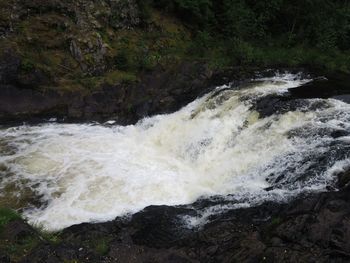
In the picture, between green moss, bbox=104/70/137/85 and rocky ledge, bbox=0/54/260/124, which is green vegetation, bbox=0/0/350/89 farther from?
rocky ledge, bbox=0/54/260/124

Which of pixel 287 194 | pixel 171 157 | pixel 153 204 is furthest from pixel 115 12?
pixel 287 194

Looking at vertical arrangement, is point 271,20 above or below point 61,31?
below

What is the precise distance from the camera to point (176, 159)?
1429 centimetres

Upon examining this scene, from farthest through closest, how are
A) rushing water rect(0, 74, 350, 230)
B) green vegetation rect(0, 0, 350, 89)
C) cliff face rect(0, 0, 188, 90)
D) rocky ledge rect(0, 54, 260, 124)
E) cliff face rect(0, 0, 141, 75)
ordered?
green vegetation rect(0, 0, 350, 89), cliff face rect(0, 0, 141, 75), cliff face rect(0, 0, 188, 90), rocky ledge rect(0, 54, 260, 124), rushing water rect(0, 74, 350, 230)

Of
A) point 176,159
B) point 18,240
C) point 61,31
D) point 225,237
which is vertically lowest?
point 176,159

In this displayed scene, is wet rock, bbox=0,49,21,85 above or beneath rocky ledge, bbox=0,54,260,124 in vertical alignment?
above

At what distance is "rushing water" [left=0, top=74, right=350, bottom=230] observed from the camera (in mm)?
10969

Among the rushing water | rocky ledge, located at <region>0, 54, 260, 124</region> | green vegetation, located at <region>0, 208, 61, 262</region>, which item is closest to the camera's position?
green vegetation, located at <region>0, 208, 61, 262</region>

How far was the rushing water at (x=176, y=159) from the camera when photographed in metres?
11.0

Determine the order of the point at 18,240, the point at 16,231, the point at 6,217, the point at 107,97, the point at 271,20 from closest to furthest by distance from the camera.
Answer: the point at 18,240
the point at 16,231
the point at 6,217
the point at 107,97
the point at 271,20

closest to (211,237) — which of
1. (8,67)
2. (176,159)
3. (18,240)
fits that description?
(18,240)

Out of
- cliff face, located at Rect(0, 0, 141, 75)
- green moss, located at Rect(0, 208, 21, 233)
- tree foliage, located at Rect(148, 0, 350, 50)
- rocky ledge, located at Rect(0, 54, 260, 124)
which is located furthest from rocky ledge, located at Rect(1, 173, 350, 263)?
tree foliage, located at Rect(148, 0, 350, 50)

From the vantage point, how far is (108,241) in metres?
9.35

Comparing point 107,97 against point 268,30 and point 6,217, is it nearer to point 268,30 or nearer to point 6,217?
point 6,217
